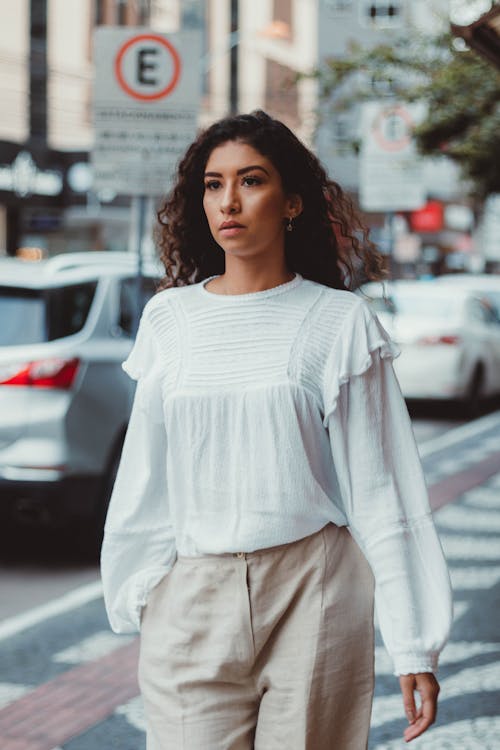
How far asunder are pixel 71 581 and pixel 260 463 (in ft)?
15.9

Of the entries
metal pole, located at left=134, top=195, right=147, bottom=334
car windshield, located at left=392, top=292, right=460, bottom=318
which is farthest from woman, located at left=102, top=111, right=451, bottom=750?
car windshield, located at left=392, top=292, right=460, bottom=318

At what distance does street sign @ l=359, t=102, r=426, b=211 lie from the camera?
47.3 feet

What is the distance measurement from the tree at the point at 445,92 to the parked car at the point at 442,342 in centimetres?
184

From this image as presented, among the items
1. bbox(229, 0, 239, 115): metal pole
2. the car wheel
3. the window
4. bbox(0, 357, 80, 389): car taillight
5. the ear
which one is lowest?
the car wheel

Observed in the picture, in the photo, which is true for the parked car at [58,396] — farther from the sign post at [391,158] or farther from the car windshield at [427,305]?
the car windshield at [427,305]

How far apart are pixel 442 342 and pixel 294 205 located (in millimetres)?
13277

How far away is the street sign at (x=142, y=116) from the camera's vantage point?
8102 mm

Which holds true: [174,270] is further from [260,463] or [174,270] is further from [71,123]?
[71,123]

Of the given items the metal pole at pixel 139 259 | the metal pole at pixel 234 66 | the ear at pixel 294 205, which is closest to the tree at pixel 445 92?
the metal pole at pixel 139 259

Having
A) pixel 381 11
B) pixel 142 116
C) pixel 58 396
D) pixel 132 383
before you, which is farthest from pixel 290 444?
pixel 381 11

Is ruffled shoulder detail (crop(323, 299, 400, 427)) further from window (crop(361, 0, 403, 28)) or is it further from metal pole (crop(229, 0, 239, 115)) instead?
window (crop(361, 0, 403, 28))

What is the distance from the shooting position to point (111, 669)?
542 cm

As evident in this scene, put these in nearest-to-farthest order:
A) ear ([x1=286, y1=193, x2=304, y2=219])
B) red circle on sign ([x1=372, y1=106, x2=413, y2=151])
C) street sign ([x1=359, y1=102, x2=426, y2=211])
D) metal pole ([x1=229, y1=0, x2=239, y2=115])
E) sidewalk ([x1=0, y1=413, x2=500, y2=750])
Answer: ear ([x1=286, y1=193, x2=304, y2=219]) < sidewalk ([x1=0, y1=413, x2=500, y2=750]) < red circle on sign ([x1=372, y1=106, x2=413, y2=151]) < street sign ([x1=359, y1=102, x2=426, y2=211]) < metal pole ([x1=229, y1=0, x2=239, y2=115])

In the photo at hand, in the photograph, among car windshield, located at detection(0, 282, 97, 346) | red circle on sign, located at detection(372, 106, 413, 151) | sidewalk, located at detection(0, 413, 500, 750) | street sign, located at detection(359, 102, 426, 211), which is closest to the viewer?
sidewalk, located at detection(0, 413, 500, 750)
